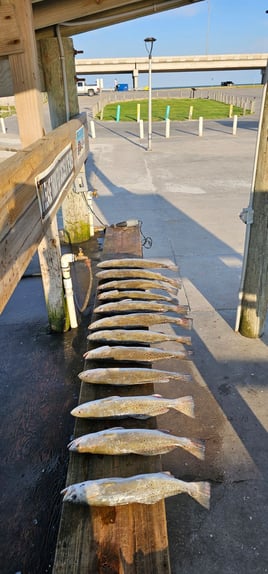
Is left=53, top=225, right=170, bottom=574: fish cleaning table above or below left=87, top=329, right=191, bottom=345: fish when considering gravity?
below

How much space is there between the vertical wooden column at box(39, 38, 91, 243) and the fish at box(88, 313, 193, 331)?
14.3ft

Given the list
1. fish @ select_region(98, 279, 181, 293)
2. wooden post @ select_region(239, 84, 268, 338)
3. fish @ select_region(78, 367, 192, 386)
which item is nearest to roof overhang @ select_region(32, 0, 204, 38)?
wooden post @ select_region(239, 84, 268, 338)

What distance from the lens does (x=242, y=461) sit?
379 centimetres

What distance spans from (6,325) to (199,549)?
4.44m

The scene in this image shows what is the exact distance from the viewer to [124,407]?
3.12 metres

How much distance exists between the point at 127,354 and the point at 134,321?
65cm

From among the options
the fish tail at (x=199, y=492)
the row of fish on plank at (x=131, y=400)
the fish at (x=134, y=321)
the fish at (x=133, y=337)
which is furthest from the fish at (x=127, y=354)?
the fish tail at (x=199, y=492)

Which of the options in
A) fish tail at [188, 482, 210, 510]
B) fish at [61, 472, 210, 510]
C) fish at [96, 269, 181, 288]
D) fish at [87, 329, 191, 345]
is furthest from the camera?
fish at [96, 269, 181, 288]

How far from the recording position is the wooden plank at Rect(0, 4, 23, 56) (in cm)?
370

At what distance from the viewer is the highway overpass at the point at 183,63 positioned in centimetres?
4584

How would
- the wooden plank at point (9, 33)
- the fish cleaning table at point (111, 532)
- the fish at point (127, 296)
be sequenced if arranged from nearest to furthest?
the fish cleaning table at point (111, 532) → the wooden plank at point (9, 33) → the fish at point (127, 296)

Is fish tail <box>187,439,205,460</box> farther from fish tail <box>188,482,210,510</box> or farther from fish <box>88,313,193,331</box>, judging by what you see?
fish <box>88,313,193,331</box>

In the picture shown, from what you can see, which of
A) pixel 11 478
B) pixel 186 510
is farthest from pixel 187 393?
pixel 11 478

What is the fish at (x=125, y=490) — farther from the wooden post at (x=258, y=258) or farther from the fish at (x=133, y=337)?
the wooden post at (x=258, y=258)
